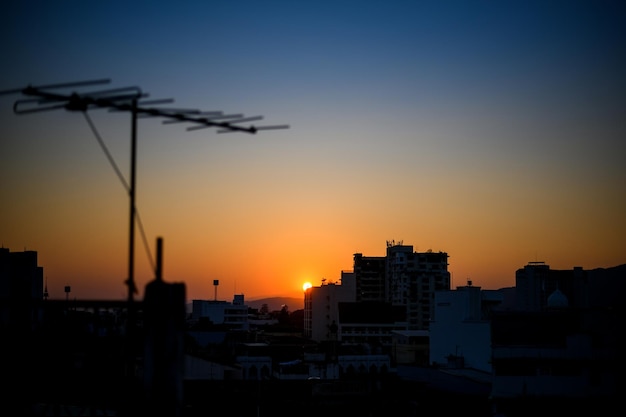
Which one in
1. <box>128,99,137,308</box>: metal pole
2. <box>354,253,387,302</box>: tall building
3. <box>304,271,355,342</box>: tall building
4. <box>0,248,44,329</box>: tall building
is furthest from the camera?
<box>354,253,387,302</box>: tall building

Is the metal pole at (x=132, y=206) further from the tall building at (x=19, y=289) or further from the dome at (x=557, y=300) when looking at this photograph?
the dome at (x=557, y=300)

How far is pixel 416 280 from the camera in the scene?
407ft

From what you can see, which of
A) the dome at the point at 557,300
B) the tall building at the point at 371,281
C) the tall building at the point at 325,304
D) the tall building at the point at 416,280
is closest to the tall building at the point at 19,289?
the dome at the point at 557,300

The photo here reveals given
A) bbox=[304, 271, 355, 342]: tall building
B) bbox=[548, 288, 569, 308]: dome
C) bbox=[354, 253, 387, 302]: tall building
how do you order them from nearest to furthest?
bbox=[548, 288, 569, 308]: dome → bbox=[304, 271, 355, 342]: tall building → bbox=[354, 253, 387, 302]: tall building

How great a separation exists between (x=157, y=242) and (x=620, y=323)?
3836 centimetres

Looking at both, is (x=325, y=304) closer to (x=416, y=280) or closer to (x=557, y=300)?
(x=416, y=280)

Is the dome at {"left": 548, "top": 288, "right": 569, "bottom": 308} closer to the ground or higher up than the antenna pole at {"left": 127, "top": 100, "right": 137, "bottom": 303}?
closer to the ground

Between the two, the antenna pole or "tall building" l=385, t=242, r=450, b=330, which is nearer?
the antenna pole

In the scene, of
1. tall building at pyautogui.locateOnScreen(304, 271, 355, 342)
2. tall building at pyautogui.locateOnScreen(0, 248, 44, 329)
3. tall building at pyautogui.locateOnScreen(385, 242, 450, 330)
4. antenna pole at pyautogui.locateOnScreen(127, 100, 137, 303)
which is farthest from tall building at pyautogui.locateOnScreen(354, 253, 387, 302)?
antenna pole at pyautogui.locateOnScreen(127, 100, 137, 303)

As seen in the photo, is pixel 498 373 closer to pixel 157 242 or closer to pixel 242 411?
pixel 242 411

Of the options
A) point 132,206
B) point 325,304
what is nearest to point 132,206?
point 132,206

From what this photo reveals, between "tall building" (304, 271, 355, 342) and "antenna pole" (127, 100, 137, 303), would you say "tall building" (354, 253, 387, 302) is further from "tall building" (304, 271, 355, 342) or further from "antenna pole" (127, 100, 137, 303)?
"antenna pole" (127, 100, 137, 303)

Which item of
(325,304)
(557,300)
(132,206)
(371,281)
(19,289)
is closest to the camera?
(132,206)

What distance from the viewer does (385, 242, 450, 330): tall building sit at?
121750 millimetres
